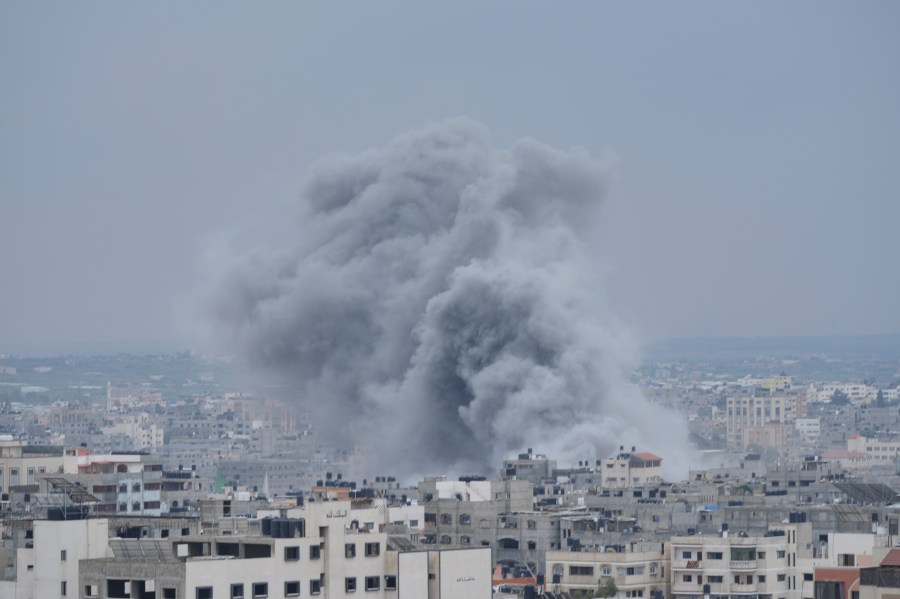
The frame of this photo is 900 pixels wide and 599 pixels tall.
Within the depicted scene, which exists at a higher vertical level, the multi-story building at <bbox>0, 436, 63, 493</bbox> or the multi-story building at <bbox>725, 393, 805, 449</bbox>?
the multi-story building at <bbox>725, 393, 805, 449</bbox>

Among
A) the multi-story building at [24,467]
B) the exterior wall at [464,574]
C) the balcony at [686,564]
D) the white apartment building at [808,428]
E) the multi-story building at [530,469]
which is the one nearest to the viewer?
the exterior wall at [464,574]

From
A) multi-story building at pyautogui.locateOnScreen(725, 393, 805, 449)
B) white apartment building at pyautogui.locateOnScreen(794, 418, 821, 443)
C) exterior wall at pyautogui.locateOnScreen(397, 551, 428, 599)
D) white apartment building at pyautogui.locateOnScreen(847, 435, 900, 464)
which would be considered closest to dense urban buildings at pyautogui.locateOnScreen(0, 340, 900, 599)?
exterior wall at pyautogui.locateOnScreen(397, 551, 428, 599)

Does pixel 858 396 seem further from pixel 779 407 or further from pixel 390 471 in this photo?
pixel 390 471

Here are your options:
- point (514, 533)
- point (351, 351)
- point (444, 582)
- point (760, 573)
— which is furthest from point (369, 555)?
point (351, 351)

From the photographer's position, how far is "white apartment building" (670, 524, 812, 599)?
40938mm

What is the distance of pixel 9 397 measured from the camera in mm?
192250

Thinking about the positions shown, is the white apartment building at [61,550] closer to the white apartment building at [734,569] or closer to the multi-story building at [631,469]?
the white apartment building at [734,569]

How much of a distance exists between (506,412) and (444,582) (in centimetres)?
5355

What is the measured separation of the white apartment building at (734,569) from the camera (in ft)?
134

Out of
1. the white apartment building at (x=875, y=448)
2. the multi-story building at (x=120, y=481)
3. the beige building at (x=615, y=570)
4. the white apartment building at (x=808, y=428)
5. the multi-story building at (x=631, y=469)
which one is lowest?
the beige building at (x=615, y=570)

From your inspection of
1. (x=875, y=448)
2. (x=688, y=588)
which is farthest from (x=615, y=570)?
(x=875, y=448)

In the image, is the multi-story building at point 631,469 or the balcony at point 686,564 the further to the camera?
the multi-story building at point 631,469

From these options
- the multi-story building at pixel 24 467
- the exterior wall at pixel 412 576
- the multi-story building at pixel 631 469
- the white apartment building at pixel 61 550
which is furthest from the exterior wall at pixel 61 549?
the multi-story building at pixel 631 469

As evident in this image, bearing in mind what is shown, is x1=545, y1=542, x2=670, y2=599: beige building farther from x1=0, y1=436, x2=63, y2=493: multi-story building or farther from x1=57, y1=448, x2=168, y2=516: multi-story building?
x1=0, y1=436, x2=63, y2=493: multi-story building
